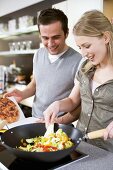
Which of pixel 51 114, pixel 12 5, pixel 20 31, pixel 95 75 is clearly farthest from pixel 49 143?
pixel 12 5

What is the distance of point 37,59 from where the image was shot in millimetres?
1789

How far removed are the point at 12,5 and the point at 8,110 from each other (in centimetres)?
261

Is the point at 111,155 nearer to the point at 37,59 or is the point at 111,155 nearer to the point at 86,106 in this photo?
the point at 86,106

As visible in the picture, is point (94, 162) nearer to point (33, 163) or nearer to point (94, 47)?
point (33, 163)

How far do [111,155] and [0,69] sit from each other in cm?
282

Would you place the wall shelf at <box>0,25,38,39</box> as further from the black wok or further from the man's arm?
the black wok

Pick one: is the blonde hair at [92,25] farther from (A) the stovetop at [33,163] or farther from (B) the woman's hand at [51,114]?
(A) the stovetop at [33,163]

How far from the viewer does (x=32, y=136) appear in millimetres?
1070

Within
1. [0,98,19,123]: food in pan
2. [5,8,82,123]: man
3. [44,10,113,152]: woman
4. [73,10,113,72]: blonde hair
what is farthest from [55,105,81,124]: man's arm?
[73,10,113,72]: blonde hair

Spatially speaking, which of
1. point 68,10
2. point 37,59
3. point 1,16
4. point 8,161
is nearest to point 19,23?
point 1,16

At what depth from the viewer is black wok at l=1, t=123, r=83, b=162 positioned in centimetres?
81

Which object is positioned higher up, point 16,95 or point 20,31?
point 20,31

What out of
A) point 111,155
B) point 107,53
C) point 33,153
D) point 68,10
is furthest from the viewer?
point 68,10

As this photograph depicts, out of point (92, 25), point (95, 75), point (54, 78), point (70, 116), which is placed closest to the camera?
point (92, 25)
